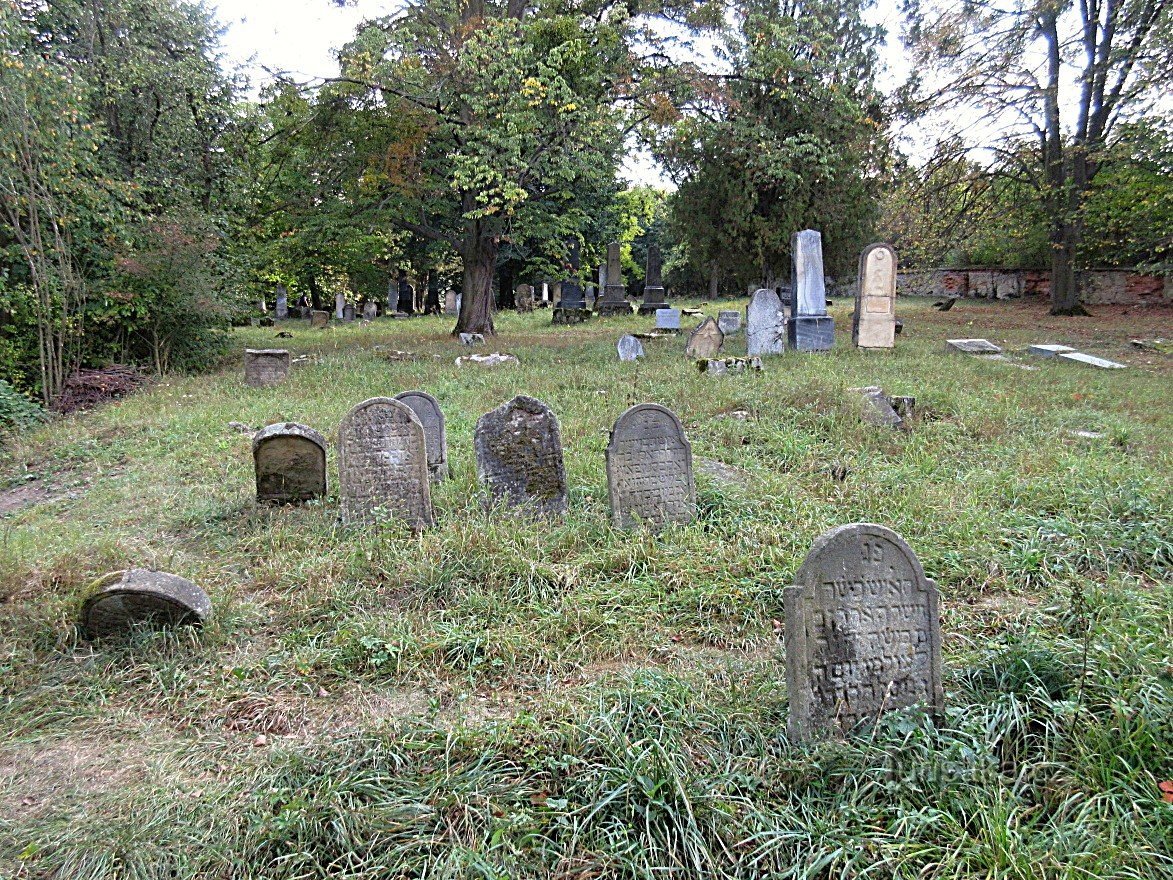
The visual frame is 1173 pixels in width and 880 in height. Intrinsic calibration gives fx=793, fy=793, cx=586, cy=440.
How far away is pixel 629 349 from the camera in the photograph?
13703 mm

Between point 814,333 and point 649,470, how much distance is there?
9.21 meters

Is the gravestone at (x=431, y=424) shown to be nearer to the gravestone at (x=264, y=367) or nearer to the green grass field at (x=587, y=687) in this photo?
the green grass field at (x=587, y=687)

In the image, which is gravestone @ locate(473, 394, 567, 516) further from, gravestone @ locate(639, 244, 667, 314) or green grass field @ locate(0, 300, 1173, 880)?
gravestone @ locate(639, 244, 667, 314)

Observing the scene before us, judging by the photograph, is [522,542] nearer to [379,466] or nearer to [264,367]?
[379,466]

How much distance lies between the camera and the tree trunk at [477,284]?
18016 mm

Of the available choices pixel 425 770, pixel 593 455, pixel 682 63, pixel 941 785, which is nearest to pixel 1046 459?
pixel 593 455

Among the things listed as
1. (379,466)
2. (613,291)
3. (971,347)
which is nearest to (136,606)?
(379,466)

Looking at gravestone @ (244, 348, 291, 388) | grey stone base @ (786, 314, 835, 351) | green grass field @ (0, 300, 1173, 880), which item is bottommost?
green grass field @ (0, 300, 1173, 880)

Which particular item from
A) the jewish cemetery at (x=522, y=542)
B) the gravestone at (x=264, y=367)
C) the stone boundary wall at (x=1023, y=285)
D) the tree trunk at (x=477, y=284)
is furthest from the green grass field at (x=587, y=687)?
the stone boundary wall at (x=1023, y=285)

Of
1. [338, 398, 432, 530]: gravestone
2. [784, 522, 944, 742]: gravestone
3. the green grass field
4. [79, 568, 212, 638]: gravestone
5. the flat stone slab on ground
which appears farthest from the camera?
A: the flat stone slab on ground

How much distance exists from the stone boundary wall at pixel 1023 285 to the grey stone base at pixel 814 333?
1445cm

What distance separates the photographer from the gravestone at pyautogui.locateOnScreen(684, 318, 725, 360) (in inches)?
540

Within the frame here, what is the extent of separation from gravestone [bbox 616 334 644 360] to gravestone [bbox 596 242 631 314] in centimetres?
1136

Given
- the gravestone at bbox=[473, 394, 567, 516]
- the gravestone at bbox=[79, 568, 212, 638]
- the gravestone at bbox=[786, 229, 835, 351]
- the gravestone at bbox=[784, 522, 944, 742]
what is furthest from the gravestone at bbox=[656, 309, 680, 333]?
the gravestone at bbox=[784, 522, 944, 742]
